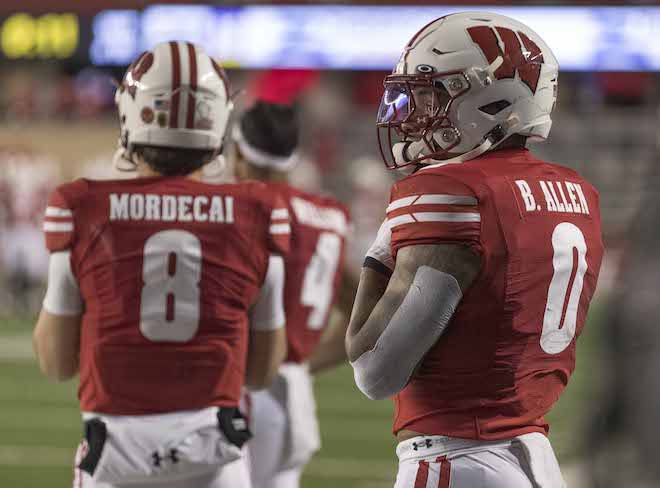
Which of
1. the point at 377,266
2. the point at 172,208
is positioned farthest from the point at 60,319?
the point at 377,266

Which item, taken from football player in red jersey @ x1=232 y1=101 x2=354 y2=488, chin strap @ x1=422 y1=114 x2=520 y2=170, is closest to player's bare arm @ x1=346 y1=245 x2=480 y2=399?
chin strap @ x1=422 y1=114 x2=520 y2=170

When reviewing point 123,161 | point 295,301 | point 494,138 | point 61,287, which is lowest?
point 295,301

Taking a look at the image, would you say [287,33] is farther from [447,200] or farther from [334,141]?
[447,200]

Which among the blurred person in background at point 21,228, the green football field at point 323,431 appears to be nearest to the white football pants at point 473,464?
the green football field at point 323,431

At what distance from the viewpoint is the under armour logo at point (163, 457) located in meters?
2.77

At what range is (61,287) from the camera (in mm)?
2768

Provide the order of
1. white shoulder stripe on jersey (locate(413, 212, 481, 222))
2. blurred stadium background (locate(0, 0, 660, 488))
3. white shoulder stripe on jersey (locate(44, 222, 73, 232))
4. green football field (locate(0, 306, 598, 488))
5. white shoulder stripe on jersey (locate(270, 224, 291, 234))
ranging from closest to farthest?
1. white shoulder stripe on jersey (locate(413, 212, 481, 222))
2. blurred stadium background (locate(0, 0, 660, 488))
3. white shoulder stripe on jersey (locate(44, 222, 73, 232))
4. white shoulder stripe on jersey (locate(270, 224, 291, 234))
5. green football field (locate(0, 306, 598, 488))

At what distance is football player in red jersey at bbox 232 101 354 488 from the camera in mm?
3812

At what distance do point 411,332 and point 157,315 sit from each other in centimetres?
77

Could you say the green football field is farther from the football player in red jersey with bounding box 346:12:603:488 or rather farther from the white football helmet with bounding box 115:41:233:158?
the football player in red jersey with bounding box 346:12:603:488

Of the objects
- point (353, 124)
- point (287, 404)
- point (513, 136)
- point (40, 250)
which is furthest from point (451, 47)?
point (353, 124)

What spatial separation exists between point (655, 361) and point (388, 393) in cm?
48

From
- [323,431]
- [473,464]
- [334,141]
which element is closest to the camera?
[473,464]

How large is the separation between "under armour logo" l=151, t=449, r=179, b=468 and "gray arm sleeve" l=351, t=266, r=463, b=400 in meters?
0.65
